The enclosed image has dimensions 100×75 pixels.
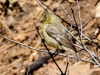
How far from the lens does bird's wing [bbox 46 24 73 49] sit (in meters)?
5.47

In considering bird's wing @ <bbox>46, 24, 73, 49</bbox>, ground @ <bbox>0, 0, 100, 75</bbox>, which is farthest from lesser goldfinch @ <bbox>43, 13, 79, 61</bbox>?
ground @ <bbox>0, 0, 100, 75</bbox>

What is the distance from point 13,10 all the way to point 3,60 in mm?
1926

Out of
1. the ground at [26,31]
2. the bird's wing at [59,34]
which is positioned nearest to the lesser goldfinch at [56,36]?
the bird's wing at [59,34]

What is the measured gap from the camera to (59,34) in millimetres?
5602

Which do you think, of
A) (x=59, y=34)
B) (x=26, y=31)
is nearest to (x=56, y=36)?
(x=59, y=34)

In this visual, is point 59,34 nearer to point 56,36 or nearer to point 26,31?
point 56,36

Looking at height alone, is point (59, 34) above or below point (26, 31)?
above

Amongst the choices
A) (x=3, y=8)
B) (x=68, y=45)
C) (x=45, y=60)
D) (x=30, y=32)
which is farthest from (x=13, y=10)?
(x=68, y=45)

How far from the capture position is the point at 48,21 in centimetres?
580

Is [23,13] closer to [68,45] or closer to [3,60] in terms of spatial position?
[3,60]

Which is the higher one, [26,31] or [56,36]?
[56,36]

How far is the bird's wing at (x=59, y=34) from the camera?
547 cm

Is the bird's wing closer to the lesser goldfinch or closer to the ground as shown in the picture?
the lesser goldfinch

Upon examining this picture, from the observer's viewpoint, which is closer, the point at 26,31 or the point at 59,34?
the point at 59,34
